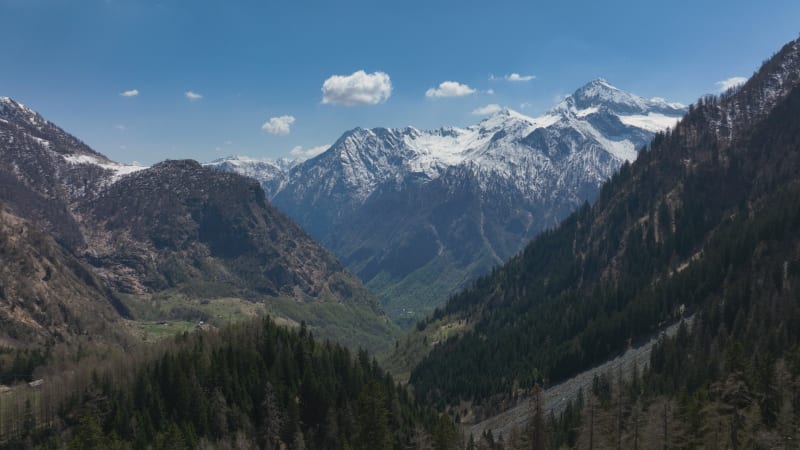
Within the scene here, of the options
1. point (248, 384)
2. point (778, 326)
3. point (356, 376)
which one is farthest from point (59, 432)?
point (778, 326)

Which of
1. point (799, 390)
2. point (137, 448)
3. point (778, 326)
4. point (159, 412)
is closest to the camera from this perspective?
point (799, 390)

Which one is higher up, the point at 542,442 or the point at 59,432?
the point at 542,442

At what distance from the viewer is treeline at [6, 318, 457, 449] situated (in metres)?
124

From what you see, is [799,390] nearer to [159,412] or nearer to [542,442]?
[542,442]

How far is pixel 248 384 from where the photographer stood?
151 metres

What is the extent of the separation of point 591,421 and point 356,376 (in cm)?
8349

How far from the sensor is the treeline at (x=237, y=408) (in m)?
124

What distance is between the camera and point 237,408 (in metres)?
141

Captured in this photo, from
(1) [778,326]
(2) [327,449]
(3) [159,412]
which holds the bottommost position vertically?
(2) [327,449]

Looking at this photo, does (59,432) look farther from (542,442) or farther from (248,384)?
(542,442)

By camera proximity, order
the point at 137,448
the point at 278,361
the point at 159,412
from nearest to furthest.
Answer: the point at 137,448 < the point at 159,412 < the point at 278,361

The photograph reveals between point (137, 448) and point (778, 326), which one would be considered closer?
point (137, 448)

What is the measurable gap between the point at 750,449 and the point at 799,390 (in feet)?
66.3

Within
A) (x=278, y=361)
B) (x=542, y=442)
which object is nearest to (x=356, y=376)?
(x=278, y=361)
